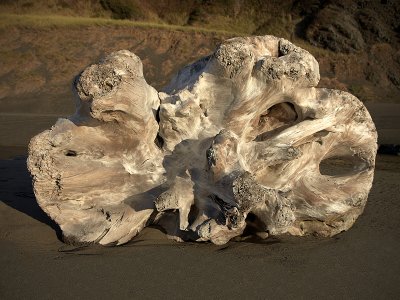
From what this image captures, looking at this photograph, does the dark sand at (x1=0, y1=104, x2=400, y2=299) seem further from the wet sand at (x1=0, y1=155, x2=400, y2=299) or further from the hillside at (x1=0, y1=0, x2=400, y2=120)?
the hillside at (x1=0, y1=0, x2=400, y2=120)

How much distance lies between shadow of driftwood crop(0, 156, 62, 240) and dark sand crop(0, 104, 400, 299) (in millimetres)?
45

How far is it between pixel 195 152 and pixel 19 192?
2234 mm

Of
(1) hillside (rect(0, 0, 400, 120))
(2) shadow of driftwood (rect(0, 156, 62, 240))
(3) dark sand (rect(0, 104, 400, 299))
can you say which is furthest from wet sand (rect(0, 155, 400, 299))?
(1) hillside (rect(0, 0, 400, 120))

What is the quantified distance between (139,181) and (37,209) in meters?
1.15

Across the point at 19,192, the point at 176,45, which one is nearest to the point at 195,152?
the point at 19,192

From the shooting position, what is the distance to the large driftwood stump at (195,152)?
9.78 ft

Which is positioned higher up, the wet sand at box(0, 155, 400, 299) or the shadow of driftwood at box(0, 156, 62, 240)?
the wet sand at box(0, 155, 400, 299)

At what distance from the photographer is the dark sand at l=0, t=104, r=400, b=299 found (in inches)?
91.3

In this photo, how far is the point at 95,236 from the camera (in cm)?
313

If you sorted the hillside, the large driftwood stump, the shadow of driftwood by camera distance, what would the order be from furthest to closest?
the hillside < the shadow of driftwood < the large driftwood stump

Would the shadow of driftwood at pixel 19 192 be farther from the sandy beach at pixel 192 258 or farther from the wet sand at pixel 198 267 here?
the wet sand at pixel 198 267

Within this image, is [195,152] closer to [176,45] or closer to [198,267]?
[198,267]

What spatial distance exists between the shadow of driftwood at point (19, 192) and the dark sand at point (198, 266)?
0.04 meters

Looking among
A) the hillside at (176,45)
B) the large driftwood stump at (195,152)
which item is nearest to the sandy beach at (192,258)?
the large driftwood stump at (195,152)
